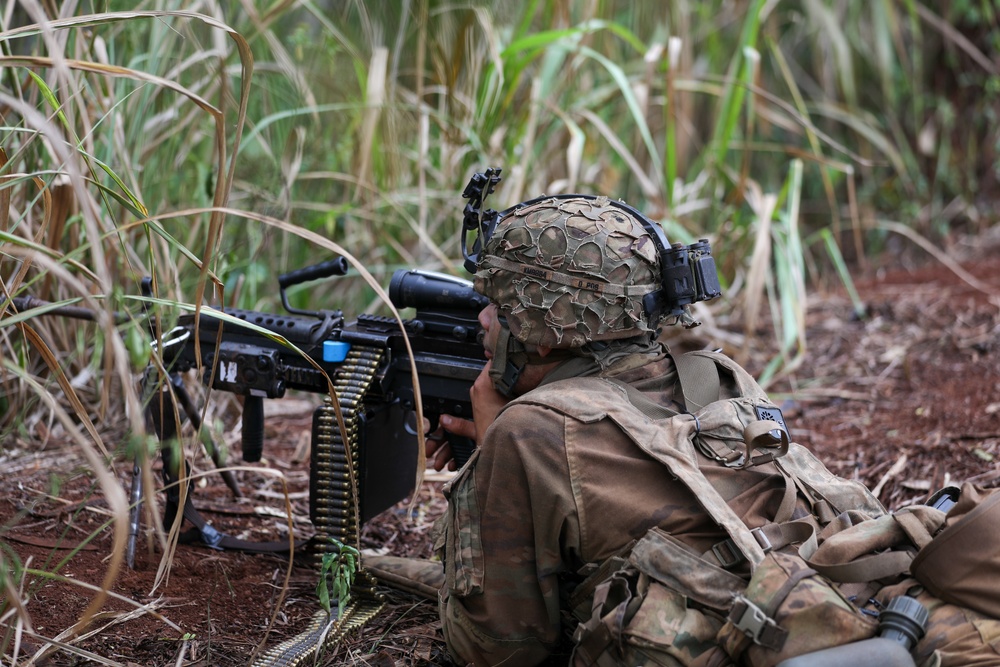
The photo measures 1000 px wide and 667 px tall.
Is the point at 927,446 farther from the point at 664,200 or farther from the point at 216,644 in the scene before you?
the point at 216,644

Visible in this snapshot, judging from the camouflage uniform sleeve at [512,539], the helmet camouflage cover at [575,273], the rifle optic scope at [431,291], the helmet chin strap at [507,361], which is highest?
the helmet camouflage cover at [575,273]

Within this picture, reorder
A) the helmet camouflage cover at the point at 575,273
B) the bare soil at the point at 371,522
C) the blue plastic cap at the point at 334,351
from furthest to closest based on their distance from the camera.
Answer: the blue plastic cap at the point at 334,351 < the bare soil at the point at 371,522 < the helmet camouflage cover at the point at 575,273

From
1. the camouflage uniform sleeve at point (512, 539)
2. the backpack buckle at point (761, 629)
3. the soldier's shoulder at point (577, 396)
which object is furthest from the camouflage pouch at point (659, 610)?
the soldier's shoulder at point (577, 396)

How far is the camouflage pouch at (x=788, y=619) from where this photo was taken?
6.95 ft

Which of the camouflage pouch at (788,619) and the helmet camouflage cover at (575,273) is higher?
the helmet camouflage cover at (575,273)

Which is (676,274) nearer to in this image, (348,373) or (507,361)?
(507,361)

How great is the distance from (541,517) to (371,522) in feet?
5.29

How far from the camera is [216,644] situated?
110 inches

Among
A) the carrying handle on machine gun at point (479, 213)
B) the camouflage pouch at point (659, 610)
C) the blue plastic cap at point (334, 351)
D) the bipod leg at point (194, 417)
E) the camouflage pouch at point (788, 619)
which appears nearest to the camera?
the camouflage pouch at point (788, 619)

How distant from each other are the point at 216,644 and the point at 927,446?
301 cm

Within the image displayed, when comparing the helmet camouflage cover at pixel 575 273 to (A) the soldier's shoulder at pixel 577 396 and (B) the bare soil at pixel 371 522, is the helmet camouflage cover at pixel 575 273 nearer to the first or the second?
(A) the soldier's shoulder at pixel 577 396

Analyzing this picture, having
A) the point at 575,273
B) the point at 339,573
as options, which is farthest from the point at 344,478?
the point at 575,273

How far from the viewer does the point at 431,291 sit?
10.3 feet

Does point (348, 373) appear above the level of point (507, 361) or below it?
below
